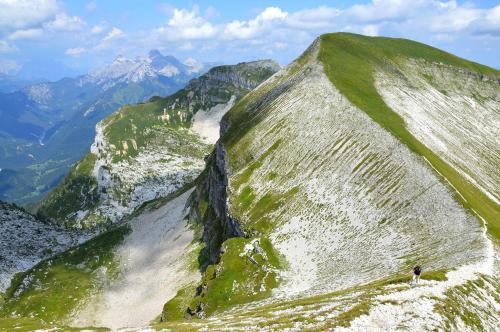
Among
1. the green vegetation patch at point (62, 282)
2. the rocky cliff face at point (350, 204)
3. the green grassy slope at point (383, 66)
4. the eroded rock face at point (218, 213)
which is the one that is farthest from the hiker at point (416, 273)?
the green vegetation patch at point (62, 282)

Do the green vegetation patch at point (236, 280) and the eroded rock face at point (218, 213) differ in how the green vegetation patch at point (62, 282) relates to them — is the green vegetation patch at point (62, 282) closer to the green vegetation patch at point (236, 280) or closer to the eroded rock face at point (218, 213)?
the eroded rock face at point (218, 213)

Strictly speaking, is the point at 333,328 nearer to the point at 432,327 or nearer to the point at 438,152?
the point at 432,327

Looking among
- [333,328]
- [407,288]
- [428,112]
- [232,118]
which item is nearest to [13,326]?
[333,328]

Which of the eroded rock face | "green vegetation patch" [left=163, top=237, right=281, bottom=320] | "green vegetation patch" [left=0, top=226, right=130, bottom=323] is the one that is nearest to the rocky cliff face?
"green vegetation patch" [left=163, top=237, right=281, bottom=320]

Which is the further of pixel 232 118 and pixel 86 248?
pixel 232 118

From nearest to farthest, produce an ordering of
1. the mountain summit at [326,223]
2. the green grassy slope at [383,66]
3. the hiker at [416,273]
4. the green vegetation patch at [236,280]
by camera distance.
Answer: the hiker at [416,273], the mountain summit at [326,223], the green vegetation patch at [236,280], the green grassy slope at [383,66]

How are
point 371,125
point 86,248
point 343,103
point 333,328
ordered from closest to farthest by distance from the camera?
Result: point 333,328 → point 371,125 → point 343,103 → point 86,248

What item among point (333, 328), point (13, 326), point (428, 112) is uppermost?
point (428, 112)
